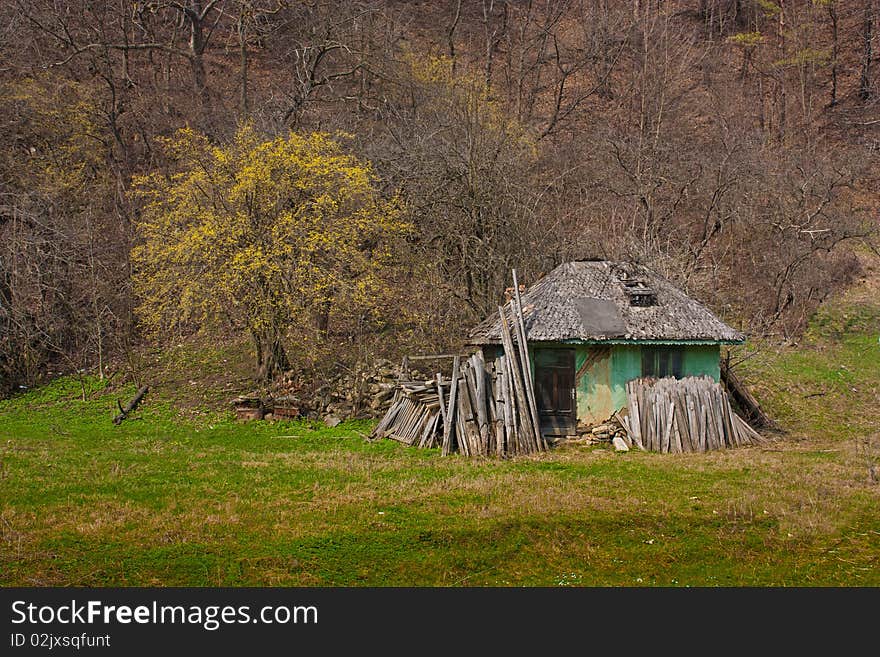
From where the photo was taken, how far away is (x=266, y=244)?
2034 cm

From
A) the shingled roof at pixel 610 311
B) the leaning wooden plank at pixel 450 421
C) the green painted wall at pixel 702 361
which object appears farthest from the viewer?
the green painted wall at pixel 702 361

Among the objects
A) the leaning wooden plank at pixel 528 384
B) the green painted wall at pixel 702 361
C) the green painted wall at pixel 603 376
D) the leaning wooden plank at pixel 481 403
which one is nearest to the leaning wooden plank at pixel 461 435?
the leaning wooden plank at pixel 481 403

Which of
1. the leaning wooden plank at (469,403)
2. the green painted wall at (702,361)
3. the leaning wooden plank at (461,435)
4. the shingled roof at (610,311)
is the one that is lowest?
the leaning wooden plank at (461,435)

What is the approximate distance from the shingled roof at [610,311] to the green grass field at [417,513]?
265 cm

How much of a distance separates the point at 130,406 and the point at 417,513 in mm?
12618

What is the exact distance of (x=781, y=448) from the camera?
645 inches

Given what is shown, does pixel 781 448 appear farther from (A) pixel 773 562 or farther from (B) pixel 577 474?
(A) pixel 773 562

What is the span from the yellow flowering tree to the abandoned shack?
198 inches

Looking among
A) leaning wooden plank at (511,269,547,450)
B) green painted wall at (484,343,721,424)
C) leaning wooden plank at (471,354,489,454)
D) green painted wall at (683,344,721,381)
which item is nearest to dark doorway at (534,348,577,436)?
green painted wall at (484,343,721,424)

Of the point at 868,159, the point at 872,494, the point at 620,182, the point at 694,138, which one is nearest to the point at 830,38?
the point at 868,159

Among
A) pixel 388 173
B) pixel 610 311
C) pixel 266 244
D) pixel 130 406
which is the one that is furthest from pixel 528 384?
pixel 388 173

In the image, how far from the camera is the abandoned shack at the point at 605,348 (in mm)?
17109

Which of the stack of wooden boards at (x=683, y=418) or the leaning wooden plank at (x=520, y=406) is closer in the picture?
the leaning wooden plank at (x=520, y=406)

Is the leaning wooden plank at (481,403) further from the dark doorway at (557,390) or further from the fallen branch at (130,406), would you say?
the fallen branch at (130,406)
